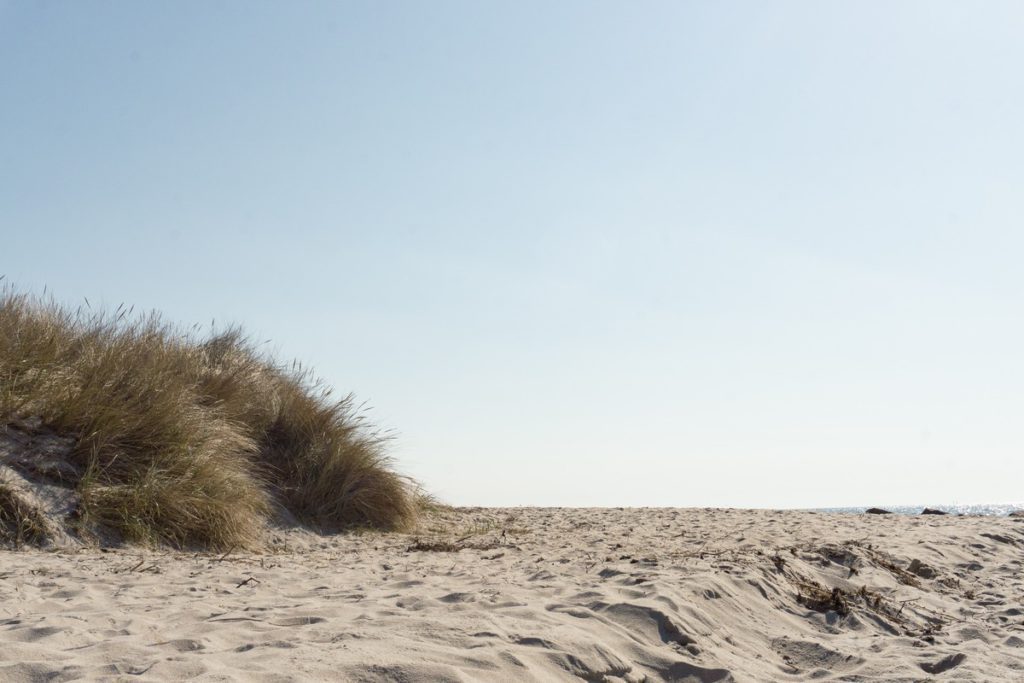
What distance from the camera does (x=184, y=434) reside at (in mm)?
6820

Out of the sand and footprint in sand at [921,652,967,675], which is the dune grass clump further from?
footprint in sand at [921,652,967,675]

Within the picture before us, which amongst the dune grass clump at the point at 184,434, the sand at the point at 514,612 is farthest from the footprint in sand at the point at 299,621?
the dune grass clump at the point at 184,434

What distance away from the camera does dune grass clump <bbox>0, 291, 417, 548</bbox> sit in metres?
6.19

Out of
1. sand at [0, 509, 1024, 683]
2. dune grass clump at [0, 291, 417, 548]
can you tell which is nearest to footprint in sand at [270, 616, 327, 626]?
sand at [0, 509, 1024, 683]

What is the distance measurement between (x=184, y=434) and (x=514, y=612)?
13.1ft

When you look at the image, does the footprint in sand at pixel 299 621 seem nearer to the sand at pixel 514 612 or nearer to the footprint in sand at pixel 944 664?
the sand at pixel 514 612

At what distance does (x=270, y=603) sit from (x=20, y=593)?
120cm

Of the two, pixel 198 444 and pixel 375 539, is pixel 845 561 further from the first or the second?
pixel 198 444

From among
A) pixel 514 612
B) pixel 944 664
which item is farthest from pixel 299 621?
pixel 944 664

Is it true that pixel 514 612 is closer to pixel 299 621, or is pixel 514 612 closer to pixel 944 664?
pixel 299 621

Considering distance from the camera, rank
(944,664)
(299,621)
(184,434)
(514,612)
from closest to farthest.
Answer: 1. (299,621)
2. (514,612)
3. (944,664)
4. (184,434)

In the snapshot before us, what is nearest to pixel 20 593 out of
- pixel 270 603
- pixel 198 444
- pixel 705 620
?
pixel 270 603

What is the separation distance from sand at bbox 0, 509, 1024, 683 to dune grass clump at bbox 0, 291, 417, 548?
20.1 inches

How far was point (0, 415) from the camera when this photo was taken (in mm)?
6168
